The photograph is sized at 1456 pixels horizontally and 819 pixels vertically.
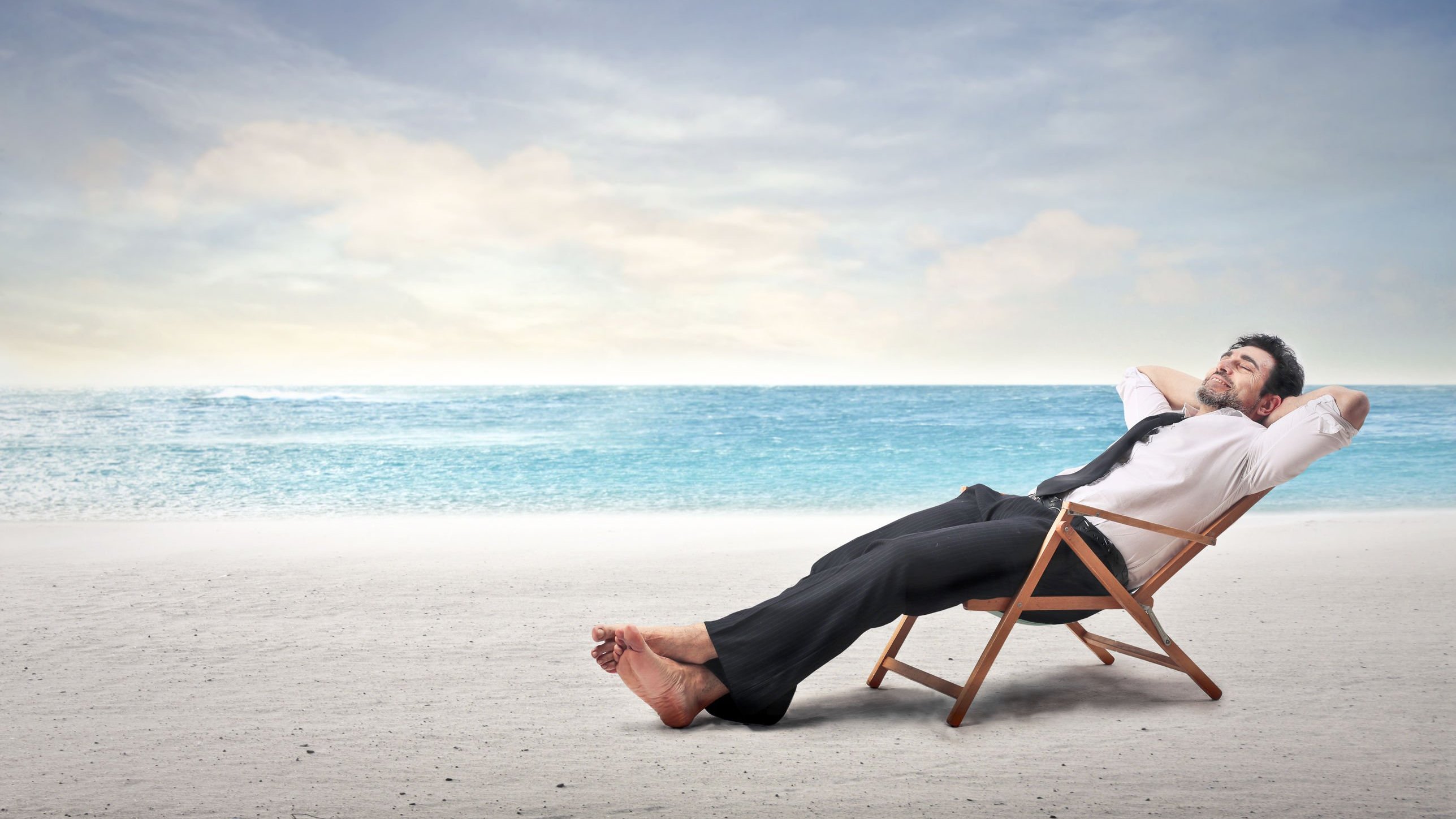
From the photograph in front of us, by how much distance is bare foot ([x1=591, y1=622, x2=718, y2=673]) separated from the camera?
214 centimetres

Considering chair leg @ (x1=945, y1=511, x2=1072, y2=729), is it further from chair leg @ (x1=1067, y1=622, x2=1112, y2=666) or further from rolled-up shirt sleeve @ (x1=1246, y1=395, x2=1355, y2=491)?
chair leg @ (x1=1067, y1=622, x2=1112, y2=666)

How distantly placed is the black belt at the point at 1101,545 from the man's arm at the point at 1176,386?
2.52 ft

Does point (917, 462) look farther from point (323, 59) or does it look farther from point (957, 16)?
point (323, 59)

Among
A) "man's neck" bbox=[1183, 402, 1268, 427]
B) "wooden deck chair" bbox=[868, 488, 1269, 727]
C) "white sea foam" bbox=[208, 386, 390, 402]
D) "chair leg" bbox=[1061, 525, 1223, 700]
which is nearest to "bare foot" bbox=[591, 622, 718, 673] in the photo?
"wooden deck chair" bbox=[868, 488, 1269, 727]

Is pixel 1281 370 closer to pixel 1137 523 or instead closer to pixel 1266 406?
pixel 1266 406

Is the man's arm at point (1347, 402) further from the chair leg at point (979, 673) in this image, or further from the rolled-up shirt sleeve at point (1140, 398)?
the chair leg at point (979, 673)

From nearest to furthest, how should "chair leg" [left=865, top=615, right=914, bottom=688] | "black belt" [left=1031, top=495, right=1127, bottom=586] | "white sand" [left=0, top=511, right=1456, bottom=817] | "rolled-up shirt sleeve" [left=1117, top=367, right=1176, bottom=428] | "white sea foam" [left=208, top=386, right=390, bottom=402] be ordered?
"white sand" [left=0, top=511, right=1456, bottom=817], "black belt" [left=1031, top=495, right=1127, bottom=586], "chair leg" [left=865, top=615, right=914, bottom=688], "rolled-up shirt sleeve" [left=1117, top=367, right=1176, bottom=428], "white sea foam" [left=208, top=386, right=390, bottom=402]

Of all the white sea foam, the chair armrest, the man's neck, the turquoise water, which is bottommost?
the turquoise water

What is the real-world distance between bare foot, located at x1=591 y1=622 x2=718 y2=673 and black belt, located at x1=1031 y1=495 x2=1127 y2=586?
1106mm

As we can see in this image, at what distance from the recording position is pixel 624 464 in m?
13.1

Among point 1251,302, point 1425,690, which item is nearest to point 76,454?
point 1425,690

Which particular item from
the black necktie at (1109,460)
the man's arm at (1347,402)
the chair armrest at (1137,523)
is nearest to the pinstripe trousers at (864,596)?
the chair armrest at (1137,523)

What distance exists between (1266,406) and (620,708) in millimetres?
2221

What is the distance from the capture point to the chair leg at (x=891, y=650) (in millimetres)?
2725
